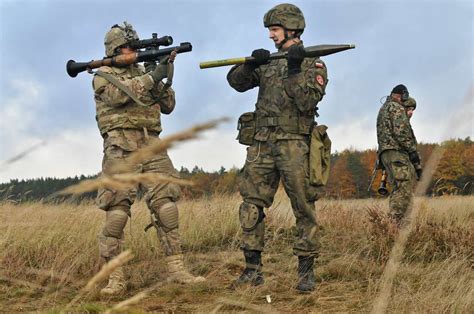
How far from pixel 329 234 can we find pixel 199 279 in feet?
9.79

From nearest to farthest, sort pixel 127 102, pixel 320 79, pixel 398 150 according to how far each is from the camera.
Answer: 1. pixel 320 79
2. pixel 127 102
3. pixel 398 150

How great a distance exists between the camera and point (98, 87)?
506 centimetres

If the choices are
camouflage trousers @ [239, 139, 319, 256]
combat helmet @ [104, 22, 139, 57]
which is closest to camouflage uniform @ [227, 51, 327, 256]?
camouflage trousers @ [239, 139, 319, 256]

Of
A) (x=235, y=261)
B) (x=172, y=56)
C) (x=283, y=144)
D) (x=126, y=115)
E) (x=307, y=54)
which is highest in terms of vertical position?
(x=172, y=56)

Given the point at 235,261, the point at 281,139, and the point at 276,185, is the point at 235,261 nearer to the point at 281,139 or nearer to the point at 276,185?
the point at 276,185

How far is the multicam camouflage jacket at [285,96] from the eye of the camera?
4.71 meters

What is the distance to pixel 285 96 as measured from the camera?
481 centimetres

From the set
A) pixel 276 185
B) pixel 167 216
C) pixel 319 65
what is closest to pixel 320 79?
pixel 319 65

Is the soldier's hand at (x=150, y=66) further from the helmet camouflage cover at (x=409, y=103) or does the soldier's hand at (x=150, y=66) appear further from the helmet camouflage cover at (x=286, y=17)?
the helmet camouflage cover at (x=409, y=103)

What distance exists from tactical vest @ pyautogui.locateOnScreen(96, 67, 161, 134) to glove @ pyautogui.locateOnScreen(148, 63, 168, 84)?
10.3 inches

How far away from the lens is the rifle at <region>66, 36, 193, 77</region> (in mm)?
5090

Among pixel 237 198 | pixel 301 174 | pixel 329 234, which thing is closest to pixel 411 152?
pixel 329 234

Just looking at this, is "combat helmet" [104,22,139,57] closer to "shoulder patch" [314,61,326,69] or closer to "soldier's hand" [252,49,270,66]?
"soldier's hand" [252,49,270,66]

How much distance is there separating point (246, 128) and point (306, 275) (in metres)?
1.31
